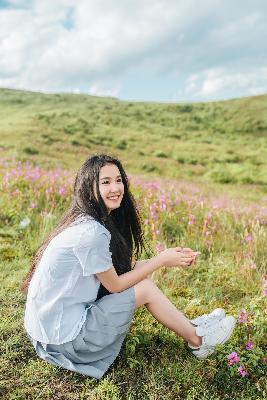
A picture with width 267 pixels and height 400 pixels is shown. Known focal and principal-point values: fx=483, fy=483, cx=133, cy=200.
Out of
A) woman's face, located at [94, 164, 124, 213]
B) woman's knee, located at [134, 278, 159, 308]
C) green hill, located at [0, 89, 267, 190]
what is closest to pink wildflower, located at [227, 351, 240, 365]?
woman's knee, located at [134, 278, 159, 308]

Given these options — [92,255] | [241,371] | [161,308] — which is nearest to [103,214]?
[92,255]

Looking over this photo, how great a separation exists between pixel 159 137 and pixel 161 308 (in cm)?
2701

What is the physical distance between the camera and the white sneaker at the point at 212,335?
152 inches

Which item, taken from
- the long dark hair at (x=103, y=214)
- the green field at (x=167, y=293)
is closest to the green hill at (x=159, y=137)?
the green field at (x=167, y=293)

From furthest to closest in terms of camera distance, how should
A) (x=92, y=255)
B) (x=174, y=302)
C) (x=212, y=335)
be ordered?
(x=174, y=302), (x=212, y=335), (x=92, y=255)

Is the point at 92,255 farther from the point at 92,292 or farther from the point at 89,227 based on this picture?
the point at 92,292

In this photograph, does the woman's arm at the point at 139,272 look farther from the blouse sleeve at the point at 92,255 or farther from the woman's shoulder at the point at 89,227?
the woman's shoulder at the point at 89,227

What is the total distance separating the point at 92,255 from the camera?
11.2 ft

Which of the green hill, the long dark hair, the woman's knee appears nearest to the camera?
the woman's knee

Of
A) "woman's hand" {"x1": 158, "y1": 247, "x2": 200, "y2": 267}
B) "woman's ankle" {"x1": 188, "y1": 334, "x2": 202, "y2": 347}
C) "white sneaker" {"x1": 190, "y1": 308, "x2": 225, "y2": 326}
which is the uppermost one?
"woman's hand" {"x1": 158, "y1": 247, "x2": 200, "y2": 267}

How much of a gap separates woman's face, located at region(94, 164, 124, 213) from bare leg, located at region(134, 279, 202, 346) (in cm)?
66

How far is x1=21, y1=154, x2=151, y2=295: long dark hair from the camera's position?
3.74 metres

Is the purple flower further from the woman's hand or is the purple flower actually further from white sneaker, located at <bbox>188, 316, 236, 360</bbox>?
the woman's hand

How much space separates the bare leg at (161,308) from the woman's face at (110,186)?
660mm
